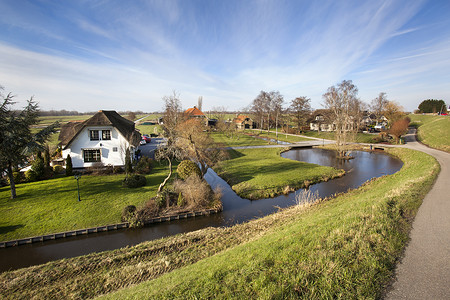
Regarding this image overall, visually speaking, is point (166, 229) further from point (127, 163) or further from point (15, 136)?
point (15, 136)

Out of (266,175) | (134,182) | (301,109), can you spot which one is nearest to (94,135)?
Result: (134,182)

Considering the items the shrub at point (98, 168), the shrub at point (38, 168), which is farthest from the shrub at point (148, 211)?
the shrub at point (38, 168)

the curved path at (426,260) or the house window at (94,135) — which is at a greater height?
the house window at (94,135)

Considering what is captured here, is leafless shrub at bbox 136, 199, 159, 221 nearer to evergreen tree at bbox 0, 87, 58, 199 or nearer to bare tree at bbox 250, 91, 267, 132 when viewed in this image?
evergreen tree at bbox 0, 87, 58, 199

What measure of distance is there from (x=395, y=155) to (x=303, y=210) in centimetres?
3104

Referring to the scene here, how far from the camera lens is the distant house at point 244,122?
248ft

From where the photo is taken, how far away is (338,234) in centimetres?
753

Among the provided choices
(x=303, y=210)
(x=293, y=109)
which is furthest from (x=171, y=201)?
(x=293, y=109)

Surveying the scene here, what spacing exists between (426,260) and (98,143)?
27279mm

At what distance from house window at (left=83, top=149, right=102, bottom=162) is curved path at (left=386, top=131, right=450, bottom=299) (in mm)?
26560

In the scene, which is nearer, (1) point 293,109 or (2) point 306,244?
(2) point 306,244

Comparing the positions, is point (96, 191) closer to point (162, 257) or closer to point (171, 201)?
point (171, 201)

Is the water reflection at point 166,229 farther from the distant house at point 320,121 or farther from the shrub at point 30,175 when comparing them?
the distant house at point 320,121

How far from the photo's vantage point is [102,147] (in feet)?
77.0
